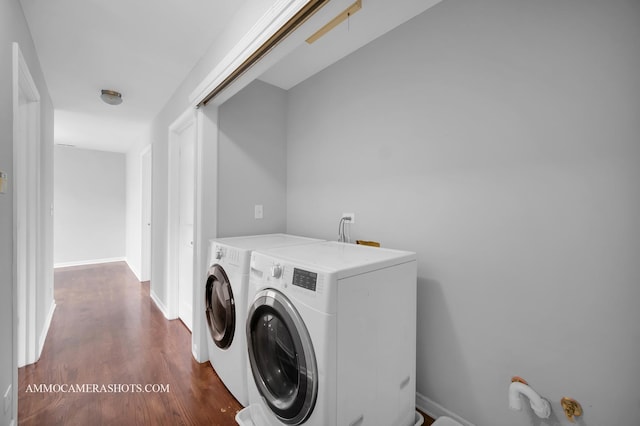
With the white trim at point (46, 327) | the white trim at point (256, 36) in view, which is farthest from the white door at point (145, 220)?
the white trim at point (256, 36)

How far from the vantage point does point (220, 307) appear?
1814 mm

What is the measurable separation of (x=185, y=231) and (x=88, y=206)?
4.17 metres

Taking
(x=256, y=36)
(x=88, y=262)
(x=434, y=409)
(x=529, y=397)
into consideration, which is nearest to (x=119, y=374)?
(x=434, y=409)

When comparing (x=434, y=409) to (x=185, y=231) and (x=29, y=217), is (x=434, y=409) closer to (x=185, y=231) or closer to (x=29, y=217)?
(x=185, y=231)

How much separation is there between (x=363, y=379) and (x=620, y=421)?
976 millimetres

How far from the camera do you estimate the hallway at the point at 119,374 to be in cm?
154

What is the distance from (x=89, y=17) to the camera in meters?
1.68

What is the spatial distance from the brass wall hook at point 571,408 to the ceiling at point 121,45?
2.56 metres

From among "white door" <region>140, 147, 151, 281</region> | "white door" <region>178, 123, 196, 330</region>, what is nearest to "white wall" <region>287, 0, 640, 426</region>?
"white door" <region>178, 123, 196, 330</region>

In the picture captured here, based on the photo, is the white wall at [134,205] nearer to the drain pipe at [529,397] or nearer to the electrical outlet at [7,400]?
the electrical outlet at [7,400]

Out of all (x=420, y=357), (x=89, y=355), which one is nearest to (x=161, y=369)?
(x=89, y=355)

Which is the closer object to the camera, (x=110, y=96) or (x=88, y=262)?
(x=110, y=96)

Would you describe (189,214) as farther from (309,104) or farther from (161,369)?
(309,104)

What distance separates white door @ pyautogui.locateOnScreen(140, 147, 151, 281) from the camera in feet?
13.3
